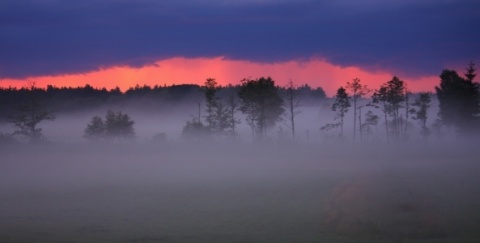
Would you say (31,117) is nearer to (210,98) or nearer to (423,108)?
(210,98)

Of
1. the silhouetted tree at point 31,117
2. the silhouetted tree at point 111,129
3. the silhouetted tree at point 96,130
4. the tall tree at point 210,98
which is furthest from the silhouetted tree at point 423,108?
the silhouetted tree at point 31,117

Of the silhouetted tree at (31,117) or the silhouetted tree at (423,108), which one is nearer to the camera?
the silhouetted tree at (31,117)

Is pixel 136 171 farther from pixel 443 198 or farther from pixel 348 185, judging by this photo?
pixel 443 198

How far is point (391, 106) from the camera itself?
118 m

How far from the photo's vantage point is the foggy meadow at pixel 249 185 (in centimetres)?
4147

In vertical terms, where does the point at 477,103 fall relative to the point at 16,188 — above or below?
above

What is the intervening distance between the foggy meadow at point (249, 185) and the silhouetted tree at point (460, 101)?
0.27m

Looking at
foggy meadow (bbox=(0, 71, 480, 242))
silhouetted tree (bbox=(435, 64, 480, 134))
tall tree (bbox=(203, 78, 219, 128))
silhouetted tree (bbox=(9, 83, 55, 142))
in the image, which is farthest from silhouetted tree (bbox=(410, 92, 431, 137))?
silhouetted tree (bbox=(9, 83, 55, 142))

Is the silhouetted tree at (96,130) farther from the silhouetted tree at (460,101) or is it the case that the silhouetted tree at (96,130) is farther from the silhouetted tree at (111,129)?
the silhouetted tree at (460,101)

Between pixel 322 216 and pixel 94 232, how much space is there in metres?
17.9

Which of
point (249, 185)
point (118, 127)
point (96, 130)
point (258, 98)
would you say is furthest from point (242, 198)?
point (96, 130)

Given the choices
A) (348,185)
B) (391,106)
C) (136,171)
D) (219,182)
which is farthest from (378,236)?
(391,106)

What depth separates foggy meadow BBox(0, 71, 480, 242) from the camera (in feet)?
136

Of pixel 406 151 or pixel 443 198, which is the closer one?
pixel 443 198
